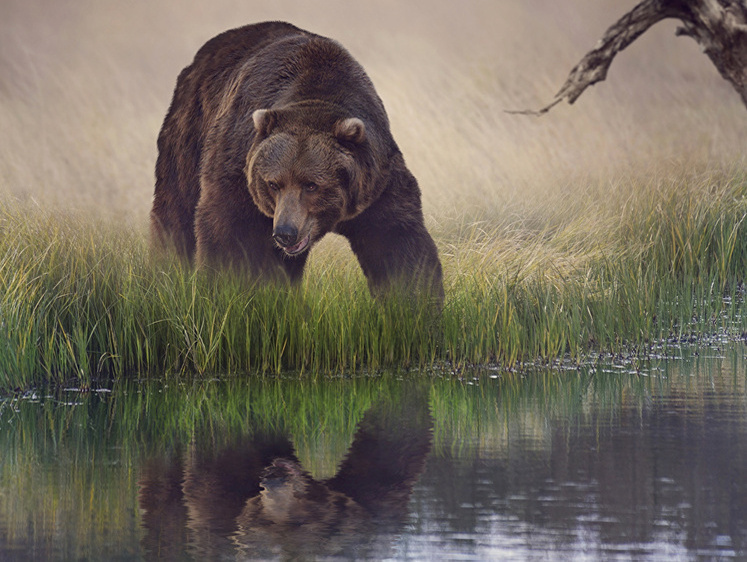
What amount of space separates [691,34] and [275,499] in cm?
667

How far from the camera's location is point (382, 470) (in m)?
3.93

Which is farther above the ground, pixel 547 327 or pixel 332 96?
pixel 332 96

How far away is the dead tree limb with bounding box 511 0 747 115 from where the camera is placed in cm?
855

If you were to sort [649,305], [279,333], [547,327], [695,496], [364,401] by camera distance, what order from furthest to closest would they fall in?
[649,305]
[547,327]
[279,333]
[364,401]
[695,496]

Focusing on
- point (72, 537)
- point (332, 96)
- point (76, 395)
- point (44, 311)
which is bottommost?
point (72, 537)

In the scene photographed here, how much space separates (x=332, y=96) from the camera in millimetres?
7102

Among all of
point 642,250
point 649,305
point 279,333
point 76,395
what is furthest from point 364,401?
point 642,250

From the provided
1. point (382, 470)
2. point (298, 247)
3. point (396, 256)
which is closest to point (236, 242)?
point (298, 247)

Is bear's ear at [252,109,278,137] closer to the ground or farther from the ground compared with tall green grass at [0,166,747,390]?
farther from the ground

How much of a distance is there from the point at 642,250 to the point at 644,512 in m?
5.30

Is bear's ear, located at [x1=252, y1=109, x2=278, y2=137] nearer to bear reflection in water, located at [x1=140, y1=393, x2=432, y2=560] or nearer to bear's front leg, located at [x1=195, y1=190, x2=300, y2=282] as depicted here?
bear's front leg, located at [x1=195, y1=190, x2=300, y2=282]

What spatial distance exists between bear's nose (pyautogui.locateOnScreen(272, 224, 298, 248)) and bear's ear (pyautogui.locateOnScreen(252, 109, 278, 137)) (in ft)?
2.67

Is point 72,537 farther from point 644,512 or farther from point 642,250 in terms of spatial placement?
point 642,250

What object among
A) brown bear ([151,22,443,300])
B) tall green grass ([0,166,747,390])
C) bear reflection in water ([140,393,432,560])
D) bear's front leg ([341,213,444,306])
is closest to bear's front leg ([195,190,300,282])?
brown bear ([151,22,443,300])
